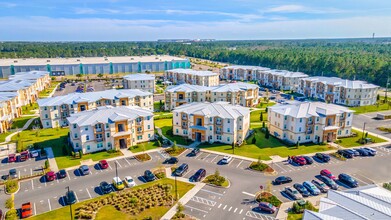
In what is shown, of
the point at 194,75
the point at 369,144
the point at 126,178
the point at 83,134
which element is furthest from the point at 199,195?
the point at 194,75

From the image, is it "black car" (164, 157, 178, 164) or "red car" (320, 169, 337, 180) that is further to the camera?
"black car" (164, 157, 178, 164)

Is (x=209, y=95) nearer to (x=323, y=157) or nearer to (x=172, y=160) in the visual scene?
(x=172, y=160)

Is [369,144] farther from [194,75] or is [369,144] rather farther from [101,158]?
[194,75]

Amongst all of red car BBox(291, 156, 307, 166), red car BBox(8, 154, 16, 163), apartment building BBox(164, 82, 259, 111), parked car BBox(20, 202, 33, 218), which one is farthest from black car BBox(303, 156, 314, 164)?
red car BBox(8, 154, 16, 163)

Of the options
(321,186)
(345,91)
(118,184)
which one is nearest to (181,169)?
(118,184)

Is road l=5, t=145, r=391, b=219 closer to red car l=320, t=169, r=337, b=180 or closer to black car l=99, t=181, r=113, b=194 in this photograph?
black car l=99, t=181, r=113, b=194

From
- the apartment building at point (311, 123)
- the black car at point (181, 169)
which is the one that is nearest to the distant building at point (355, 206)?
the black car at point (181, 169)

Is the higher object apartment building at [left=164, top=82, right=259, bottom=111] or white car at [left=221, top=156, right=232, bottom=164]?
apartment building at [left=164, top=82, right=259, bottom=111]
